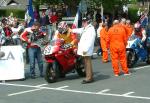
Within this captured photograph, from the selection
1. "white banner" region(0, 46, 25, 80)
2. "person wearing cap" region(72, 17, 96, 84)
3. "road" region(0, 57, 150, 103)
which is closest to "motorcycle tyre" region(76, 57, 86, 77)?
"road" region(0, 57, 150, 103)

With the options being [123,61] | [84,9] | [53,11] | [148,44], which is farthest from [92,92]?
[53,11]

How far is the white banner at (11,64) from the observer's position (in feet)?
51.5

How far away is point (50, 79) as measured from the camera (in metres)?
14.9

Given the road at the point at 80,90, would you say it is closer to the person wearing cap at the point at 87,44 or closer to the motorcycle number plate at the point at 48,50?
the person wearing cap at the point at 87,44

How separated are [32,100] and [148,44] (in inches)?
310

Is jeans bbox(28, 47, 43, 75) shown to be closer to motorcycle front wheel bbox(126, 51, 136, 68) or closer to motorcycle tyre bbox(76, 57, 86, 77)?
motorcycle tyre bbox(76, 57, 86, 77)

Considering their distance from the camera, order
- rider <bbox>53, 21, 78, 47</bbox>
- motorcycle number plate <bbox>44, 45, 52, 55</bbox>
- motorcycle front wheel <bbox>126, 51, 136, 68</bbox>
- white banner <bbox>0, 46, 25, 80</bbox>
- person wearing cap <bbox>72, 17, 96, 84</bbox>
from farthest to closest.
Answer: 1. motorcycle front wheel <bbox>126, 51, 136, 68</bbox>
2. white banner <bbox>0, 46, 25, 80</bbox>
3. rider <bbox>53, 21, 78, 47</bbox>
4. motorcycle number plate <bbox>44, 45, 52, 55</bbox>
5. person wearing cap <bbox>72, 17, 96, 84</bbox>

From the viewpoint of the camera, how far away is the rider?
15.4m

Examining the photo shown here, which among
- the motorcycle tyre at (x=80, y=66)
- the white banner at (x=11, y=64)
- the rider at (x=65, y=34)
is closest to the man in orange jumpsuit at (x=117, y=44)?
the motorcycle tyre at (x=80, y=66)

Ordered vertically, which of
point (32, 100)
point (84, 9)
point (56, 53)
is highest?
point (84, 9)

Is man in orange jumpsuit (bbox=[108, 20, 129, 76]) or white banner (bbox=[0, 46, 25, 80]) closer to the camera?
white banner (bbox=[0, 46, 25, 80])

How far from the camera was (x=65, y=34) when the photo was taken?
15500mm

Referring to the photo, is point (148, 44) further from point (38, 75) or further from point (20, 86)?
point (20, 86)

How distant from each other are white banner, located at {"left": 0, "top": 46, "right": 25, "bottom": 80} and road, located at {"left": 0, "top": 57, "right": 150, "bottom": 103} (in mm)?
220
